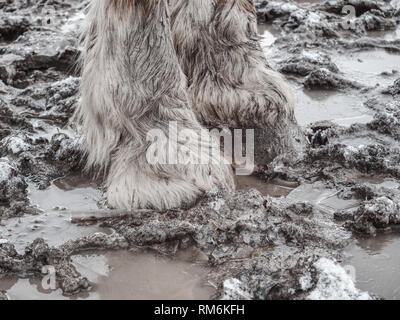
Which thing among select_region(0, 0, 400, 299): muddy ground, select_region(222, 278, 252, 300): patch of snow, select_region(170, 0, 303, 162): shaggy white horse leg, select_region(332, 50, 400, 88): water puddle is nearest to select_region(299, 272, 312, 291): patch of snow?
select_region(0, 0, 400, 299): muddy ground

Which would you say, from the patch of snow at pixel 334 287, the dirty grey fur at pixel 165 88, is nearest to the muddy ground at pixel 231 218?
the patch of snow at pixel 334 287

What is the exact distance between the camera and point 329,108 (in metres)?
4.21

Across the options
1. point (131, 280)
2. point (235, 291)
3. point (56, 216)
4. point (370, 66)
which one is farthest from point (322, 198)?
point (370, 66)

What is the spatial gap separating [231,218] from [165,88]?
67 cm

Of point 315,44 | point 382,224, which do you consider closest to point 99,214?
point 382,224

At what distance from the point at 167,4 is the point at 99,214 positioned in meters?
0.97

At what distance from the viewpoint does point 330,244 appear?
2754mm

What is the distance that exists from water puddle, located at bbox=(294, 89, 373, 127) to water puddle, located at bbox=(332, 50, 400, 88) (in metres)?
0.30

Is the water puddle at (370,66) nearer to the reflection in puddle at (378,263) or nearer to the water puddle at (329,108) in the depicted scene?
the water puddle at (329,108)

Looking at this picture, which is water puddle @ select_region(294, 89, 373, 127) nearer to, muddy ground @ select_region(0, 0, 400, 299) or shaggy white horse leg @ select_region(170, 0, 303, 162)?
muddy ground @ select_region(0, 0, 400, 299)

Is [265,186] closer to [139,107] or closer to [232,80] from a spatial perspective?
[232,80]

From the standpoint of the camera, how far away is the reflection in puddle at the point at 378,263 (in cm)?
252

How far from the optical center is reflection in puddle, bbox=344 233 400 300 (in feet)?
8.28

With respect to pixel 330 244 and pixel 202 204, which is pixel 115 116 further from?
pixel 330 244
